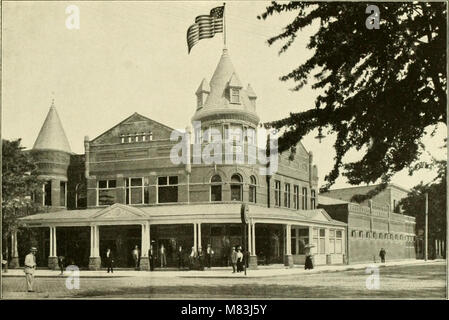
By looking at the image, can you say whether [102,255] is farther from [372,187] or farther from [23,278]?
[372,187]

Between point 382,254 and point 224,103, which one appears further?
point 224,103

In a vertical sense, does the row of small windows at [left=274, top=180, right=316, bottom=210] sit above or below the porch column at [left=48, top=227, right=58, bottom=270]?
above

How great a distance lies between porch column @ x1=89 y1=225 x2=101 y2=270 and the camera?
19.2m

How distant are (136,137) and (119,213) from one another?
8.95 feet

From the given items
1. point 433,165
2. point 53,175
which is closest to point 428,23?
point 433,165

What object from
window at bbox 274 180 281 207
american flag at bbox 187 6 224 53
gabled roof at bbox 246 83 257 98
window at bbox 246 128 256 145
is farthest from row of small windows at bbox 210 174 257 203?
american flag at bbox 187 6 224 53

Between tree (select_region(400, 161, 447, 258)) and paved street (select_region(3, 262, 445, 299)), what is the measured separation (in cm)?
101

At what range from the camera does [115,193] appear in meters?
20.2

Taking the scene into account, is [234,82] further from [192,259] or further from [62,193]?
[62,193]

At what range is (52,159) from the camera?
64.3 feet

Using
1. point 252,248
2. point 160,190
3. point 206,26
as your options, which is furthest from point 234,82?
point 252,248

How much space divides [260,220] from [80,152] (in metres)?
7.00

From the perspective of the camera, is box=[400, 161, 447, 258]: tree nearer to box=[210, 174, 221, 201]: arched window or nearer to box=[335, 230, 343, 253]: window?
box=[335, 230, 343, 253]: window

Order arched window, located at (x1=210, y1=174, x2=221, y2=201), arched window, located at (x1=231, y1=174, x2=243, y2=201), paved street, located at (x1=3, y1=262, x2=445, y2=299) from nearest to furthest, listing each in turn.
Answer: paved street, located at (x1=3, y1=262, x2=445, y2=299) → arched window, located at (x1=231, y1=174, x2=243, y2=201) → arched window, located at (x1=210, y1=174, x2=221, y2=201)
